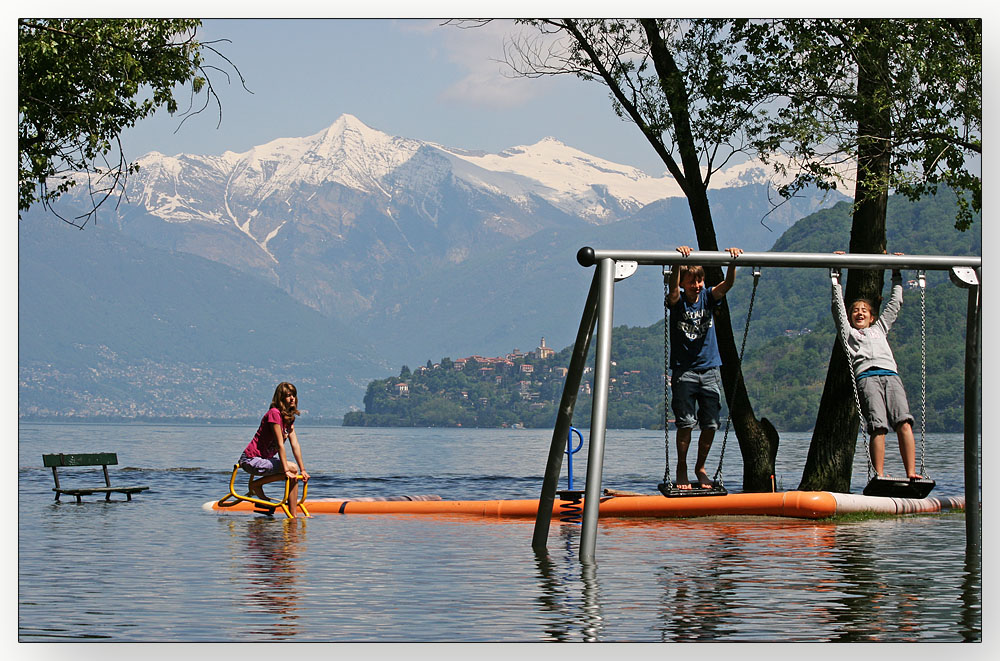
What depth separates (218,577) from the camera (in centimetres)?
934

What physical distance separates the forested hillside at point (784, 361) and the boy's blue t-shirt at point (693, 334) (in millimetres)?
2156

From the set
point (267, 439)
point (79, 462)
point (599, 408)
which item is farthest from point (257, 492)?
point (599, 408)

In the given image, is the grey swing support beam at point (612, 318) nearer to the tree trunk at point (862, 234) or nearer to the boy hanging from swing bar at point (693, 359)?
the boy hanging from swing bar at point (693, 359)

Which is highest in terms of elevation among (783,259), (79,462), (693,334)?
(783,259)

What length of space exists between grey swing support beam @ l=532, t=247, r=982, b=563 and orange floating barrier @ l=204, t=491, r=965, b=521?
12.0 feet

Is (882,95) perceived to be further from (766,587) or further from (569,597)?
(569,597)

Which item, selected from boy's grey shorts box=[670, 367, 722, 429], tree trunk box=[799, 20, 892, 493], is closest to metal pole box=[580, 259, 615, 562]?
boy's grey shorts box=[670, 367, 722, 429]

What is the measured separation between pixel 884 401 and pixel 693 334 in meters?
1.61

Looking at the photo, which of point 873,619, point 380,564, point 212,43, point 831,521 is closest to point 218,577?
point 380,564

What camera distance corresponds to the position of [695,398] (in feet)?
38.5

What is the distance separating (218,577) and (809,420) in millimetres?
30785

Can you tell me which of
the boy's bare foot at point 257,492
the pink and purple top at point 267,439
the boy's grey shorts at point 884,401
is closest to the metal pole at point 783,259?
the boy's grey shorts at point 884,401
